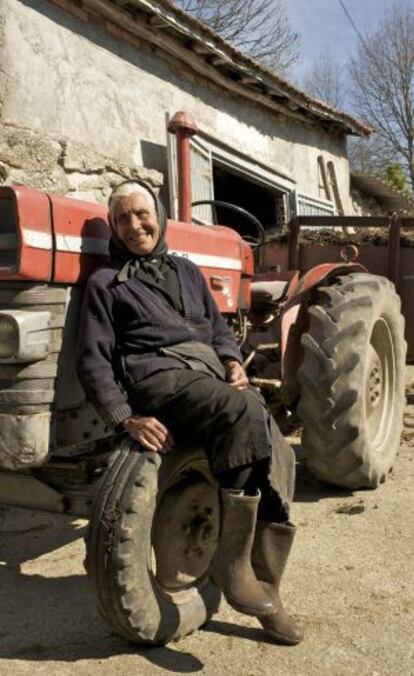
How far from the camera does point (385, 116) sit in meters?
28.5

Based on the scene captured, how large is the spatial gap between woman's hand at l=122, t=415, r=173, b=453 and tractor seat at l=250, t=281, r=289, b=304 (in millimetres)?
1971

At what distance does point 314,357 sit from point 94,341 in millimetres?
1351

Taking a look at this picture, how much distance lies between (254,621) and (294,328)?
167 cm

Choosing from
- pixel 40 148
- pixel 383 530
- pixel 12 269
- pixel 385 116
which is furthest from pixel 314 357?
pixel 385 116

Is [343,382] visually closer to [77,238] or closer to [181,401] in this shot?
[181,401]

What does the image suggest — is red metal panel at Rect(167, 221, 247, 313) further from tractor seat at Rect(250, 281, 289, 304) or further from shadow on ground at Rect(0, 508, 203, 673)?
shadow on ground at Rect(0, 508, 203, 673)

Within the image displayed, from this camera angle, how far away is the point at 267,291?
4.25 metres

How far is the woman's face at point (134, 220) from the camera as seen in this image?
2600 millimetres

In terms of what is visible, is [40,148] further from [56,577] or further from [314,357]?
[56,577]

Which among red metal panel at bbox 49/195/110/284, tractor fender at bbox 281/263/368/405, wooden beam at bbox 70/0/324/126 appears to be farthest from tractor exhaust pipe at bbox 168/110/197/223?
wooden beam at bbox 70/0/324/126

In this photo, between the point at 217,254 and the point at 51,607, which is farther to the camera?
the point at 217,254

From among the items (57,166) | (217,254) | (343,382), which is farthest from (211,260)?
(57,166)

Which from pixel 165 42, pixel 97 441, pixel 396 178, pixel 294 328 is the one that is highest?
pixel 396 178

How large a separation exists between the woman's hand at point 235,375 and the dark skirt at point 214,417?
22 centimetres
